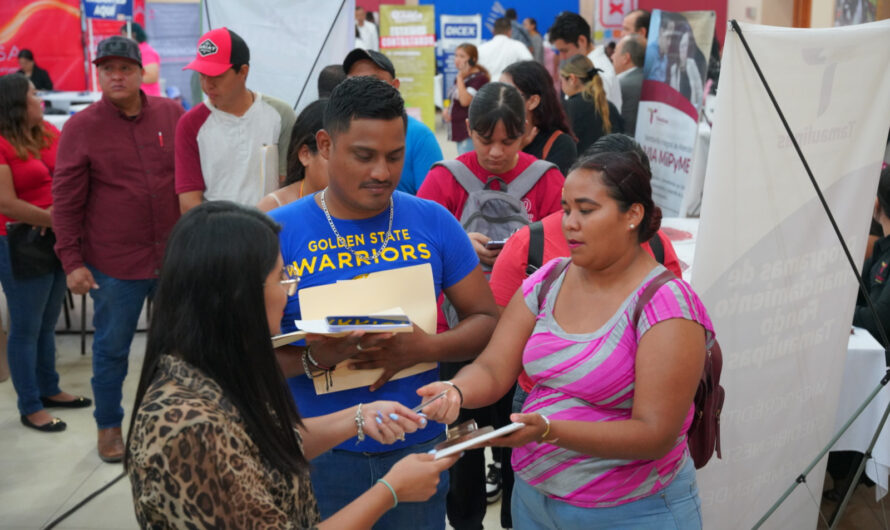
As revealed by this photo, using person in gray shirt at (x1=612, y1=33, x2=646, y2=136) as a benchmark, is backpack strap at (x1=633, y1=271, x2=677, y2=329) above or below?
below

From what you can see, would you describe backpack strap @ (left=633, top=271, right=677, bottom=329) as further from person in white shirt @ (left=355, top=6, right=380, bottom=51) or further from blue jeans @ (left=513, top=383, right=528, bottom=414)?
person in white shirt @ (left=355, top=6, right=380, bottom=51)

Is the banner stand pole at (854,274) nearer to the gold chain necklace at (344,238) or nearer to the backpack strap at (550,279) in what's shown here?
the backpack strap at (550,279)

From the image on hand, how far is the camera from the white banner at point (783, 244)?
256 cm

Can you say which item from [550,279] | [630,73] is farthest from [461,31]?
[550,279]

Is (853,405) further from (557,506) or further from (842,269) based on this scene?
(557,506)

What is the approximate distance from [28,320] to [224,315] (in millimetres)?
3535

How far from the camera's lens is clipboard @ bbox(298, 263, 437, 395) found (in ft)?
6.19

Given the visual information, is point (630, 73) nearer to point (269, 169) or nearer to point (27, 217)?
point (269, 169)

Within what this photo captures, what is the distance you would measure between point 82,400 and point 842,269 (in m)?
4.06

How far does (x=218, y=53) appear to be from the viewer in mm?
3697

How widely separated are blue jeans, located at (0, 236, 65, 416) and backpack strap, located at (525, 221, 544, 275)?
3.06 metres

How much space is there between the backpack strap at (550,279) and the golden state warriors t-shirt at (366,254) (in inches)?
8.0

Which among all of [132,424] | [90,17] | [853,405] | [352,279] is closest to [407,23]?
[90,17]

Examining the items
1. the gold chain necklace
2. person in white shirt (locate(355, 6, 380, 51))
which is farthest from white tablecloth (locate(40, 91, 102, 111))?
the gold chain necklace
